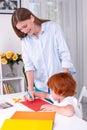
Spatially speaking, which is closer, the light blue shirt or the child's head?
the child's head

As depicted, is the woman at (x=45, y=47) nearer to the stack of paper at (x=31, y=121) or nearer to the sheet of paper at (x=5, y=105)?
the sheet of paper at (x=5, y=105)

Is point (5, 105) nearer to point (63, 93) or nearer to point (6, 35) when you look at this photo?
point (63, 93)

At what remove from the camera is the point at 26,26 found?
1872 mm

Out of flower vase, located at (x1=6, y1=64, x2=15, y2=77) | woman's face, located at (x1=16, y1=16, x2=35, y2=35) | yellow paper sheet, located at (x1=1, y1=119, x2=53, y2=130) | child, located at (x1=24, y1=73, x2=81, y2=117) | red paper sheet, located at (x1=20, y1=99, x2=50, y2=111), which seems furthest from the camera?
flower vase, located at (x1=6, y1=64, x2=15, y2=77)

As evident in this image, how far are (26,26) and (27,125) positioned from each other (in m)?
0.87

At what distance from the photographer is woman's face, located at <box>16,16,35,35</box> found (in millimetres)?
1853

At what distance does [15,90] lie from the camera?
3.53 m

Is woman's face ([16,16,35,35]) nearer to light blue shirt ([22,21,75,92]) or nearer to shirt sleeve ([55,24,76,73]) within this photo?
light blue shirt ([22,21,75,92])

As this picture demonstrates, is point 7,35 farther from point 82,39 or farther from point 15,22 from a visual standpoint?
point 15,22

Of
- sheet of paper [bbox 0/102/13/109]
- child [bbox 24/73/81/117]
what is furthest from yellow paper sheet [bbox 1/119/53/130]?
sheet of paper [bbox 0/102/13/109]

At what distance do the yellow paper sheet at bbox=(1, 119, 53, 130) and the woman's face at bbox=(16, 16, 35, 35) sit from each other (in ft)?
2.68

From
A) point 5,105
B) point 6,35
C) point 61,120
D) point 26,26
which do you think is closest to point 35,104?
point 5,105

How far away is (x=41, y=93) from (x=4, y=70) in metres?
1.67

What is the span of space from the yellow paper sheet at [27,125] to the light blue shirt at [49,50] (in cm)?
76
